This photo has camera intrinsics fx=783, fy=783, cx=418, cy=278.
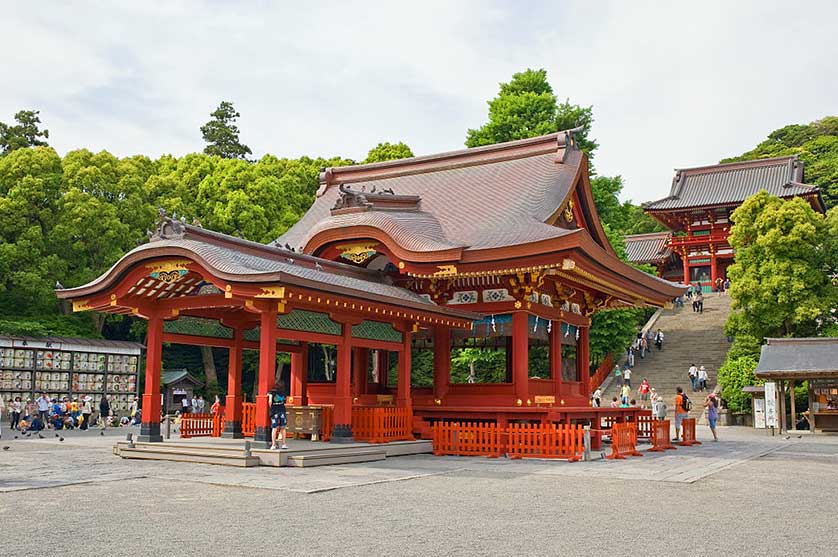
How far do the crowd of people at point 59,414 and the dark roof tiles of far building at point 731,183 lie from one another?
37.4m

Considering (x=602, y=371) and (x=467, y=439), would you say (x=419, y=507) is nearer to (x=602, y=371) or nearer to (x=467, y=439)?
(x=467, y=439)

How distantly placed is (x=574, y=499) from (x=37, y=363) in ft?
78.5

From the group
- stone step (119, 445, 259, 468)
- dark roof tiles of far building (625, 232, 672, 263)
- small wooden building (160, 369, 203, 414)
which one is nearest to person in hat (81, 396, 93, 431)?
small wooden building (160, 369, 203, 414)

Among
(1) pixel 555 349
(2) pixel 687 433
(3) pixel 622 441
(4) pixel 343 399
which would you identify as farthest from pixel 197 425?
(2) pixel 687 433

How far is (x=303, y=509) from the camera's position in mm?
8766

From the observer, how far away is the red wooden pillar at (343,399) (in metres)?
15.6

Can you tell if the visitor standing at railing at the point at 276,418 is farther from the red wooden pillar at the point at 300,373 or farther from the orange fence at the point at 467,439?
the red wooden pillar at the point at 300,373

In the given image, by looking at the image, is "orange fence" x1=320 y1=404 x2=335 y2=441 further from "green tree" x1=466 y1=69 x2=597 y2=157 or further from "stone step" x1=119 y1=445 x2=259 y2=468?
"green tree" x1=466 y1=69 x2=597 y2=157

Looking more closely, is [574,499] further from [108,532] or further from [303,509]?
[108,532]

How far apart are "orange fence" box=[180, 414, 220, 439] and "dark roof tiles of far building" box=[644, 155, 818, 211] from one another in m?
40.5

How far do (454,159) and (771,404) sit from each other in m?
14.1

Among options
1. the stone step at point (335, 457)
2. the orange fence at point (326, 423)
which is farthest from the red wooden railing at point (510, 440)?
the orange fence at point (326, 423)

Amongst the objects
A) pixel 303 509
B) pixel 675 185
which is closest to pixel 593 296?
pixel 303 509

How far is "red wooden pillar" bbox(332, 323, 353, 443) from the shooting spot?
15.6 metres
